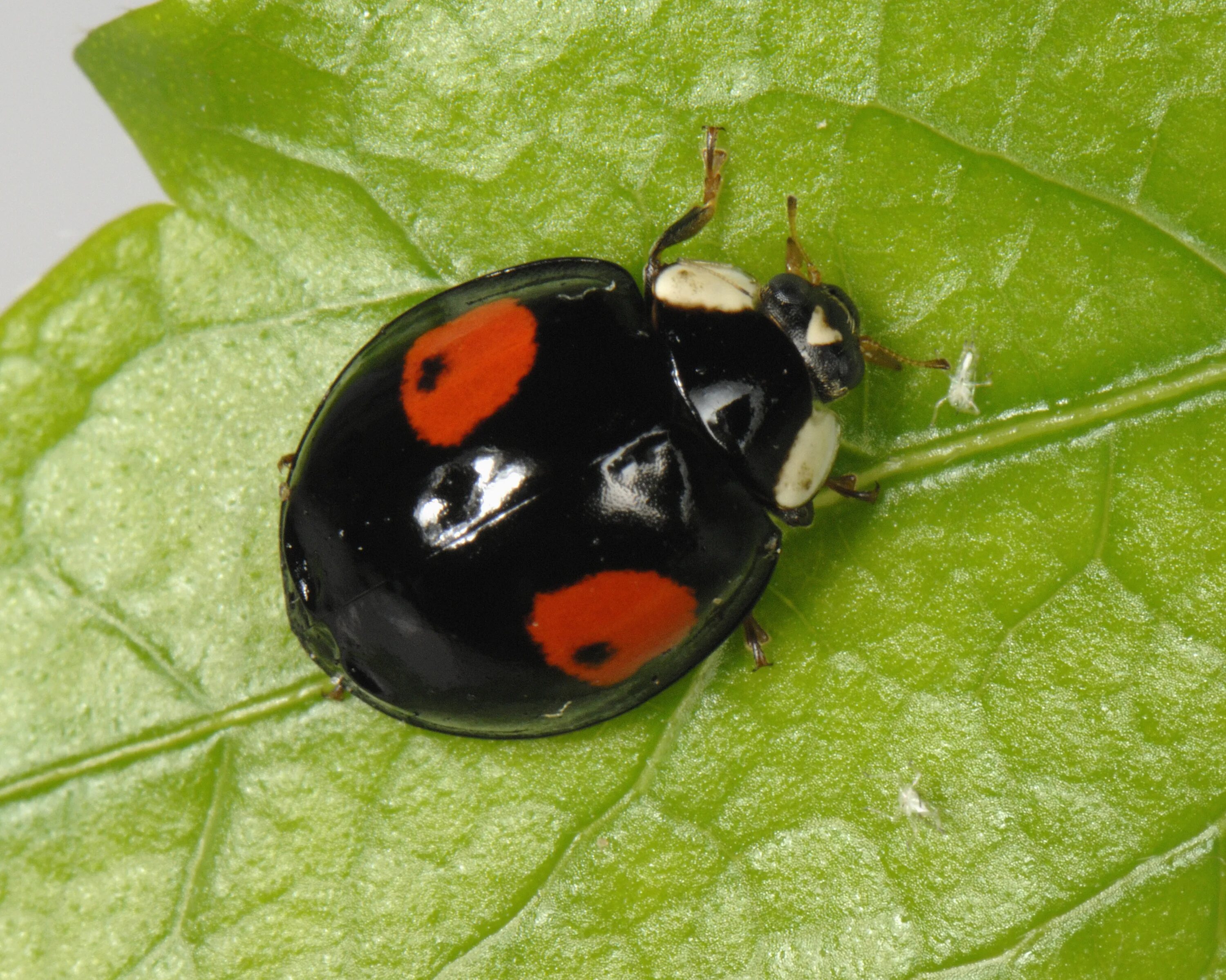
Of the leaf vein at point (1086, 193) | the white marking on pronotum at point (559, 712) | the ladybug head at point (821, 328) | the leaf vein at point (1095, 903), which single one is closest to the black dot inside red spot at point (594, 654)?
the white marking on pronotum at point (559, 712)

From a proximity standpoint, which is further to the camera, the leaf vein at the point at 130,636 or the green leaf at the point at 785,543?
the leaf vein at the point at 130,636

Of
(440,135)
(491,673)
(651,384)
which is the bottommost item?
(491,673)

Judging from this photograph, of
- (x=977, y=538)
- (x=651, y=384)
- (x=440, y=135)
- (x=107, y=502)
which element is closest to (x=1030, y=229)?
(x=977, y=538)

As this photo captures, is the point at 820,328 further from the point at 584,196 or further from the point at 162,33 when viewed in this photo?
the point at 162,33

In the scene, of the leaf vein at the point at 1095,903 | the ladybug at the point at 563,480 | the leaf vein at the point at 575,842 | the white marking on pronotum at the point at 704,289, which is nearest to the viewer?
the ladybug at the point at 563,480

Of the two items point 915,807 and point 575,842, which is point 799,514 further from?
point 575,842

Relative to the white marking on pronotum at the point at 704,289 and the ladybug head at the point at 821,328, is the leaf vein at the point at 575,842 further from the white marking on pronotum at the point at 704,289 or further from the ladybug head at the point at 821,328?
the white marking on pronotum at the point at 704,289

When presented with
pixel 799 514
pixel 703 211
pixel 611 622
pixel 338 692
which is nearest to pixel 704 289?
pixel 703 211
